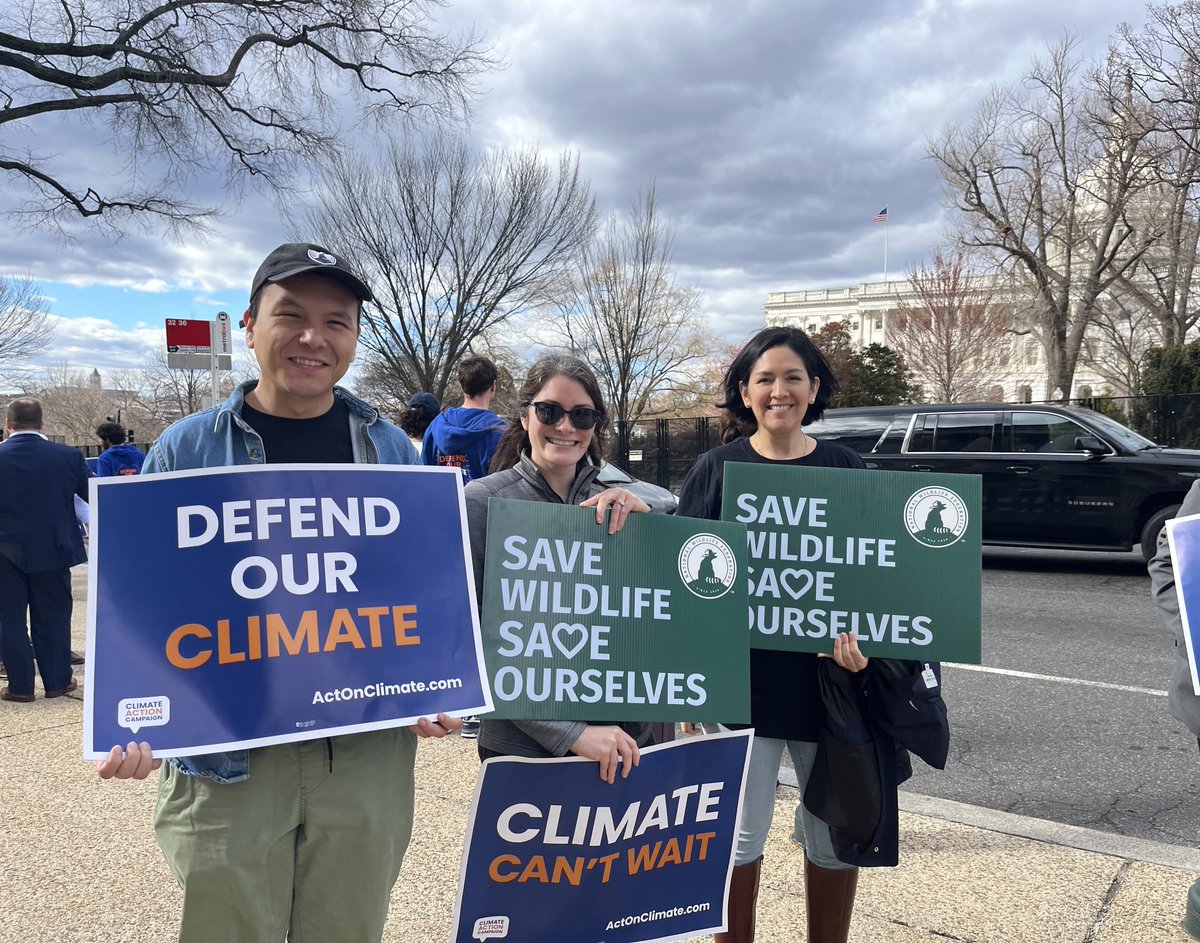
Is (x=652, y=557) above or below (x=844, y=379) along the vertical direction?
below

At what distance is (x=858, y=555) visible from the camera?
233cm

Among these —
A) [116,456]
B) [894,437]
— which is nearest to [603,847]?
[116,456]

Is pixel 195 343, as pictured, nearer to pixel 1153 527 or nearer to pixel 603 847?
pixel 603 847

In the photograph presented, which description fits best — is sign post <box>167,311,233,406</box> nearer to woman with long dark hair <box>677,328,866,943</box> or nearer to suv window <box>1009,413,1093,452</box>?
woman with long dark hair <box>677,328,866,943</box>

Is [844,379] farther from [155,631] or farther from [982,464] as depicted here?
[155,631]

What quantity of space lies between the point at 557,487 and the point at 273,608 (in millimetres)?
795

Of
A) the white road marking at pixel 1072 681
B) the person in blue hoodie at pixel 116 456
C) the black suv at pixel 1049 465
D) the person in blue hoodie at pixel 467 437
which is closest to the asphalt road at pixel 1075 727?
the white road marking at pixel 1072 681

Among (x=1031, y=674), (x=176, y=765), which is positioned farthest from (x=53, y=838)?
(x=1031, y=674)

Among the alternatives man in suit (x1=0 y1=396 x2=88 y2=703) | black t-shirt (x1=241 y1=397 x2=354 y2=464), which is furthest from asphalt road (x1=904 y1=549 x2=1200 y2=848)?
man in suit (x1=0 y1=396 x2=88 y2=703)

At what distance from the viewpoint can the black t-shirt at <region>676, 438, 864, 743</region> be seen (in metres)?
2.34

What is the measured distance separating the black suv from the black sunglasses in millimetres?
6961

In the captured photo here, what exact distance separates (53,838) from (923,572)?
350cm

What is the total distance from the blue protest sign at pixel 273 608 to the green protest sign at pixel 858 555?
0.87 metres

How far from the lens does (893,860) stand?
2.21 meters
